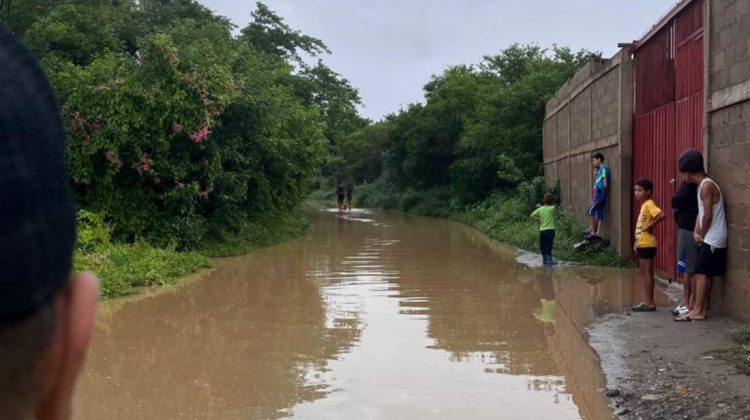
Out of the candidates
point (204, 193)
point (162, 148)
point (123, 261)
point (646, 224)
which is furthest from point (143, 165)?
point (646, 224)

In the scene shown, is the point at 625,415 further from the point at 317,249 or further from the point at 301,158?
the point at 301,158

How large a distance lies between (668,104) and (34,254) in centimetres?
1076

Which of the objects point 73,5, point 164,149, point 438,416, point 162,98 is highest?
point 73,5

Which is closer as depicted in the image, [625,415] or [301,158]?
[625,415]

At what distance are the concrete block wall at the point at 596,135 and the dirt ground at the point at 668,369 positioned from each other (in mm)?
4843

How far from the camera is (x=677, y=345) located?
668cm

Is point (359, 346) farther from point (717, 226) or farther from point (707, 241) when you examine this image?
point (717, 226)

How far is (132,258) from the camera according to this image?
12.2 meters

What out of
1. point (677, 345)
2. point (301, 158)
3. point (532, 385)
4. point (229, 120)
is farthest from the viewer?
point (301, 158)

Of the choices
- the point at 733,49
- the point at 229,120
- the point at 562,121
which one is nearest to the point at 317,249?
the point at 229,120

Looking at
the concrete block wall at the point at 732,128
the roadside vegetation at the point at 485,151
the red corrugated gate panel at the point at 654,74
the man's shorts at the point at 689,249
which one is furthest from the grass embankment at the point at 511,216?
the concrete block wall at the point at 732,128

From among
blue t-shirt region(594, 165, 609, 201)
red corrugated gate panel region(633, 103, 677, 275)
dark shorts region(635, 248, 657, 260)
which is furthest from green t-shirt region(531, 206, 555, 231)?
dark shorts region(635, 248, 657, 260)

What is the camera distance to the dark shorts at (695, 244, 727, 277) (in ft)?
24.7

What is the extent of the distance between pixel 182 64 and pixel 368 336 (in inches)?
358
